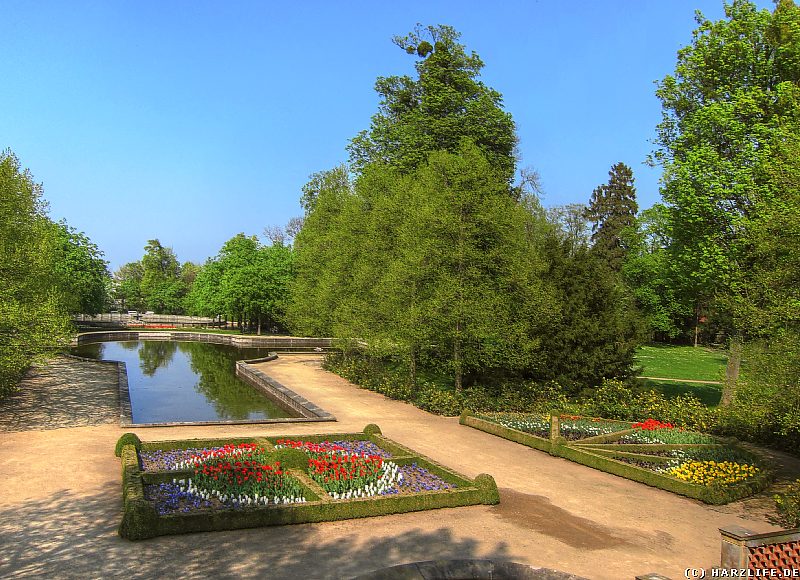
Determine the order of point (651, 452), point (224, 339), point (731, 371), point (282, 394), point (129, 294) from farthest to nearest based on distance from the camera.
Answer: point (129, 294), point (224, 339), point (282, 394), point (731, 371), point (651, 452)

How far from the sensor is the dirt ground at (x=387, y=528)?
8.09 m

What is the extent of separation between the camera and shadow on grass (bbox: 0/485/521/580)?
7754 mm

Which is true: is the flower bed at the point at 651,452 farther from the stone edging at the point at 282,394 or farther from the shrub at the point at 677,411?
the stone edging at the point at 282,394

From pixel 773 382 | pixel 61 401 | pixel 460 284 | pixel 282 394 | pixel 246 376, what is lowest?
pixel 246 376

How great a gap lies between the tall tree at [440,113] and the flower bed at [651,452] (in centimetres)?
2073

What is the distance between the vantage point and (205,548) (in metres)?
8.61

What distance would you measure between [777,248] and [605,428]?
773 cm

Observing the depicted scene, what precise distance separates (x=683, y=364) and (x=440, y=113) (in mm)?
23539

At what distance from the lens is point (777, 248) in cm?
1189

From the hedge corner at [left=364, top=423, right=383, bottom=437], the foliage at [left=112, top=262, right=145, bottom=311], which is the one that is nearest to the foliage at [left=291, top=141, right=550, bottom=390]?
the hedge corner at [left=364, top=423, right=383, bottom=437]

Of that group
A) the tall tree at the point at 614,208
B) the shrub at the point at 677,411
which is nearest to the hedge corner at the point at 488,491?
the shrub at the point at 677,411

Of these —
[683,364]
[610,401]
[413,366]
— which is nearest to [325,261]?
[413,366]

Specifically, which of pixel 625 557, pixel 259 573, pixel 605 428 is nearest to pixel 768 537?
pixel 625 557

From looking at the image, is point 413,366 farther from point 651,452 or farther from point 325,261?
point 325,261
